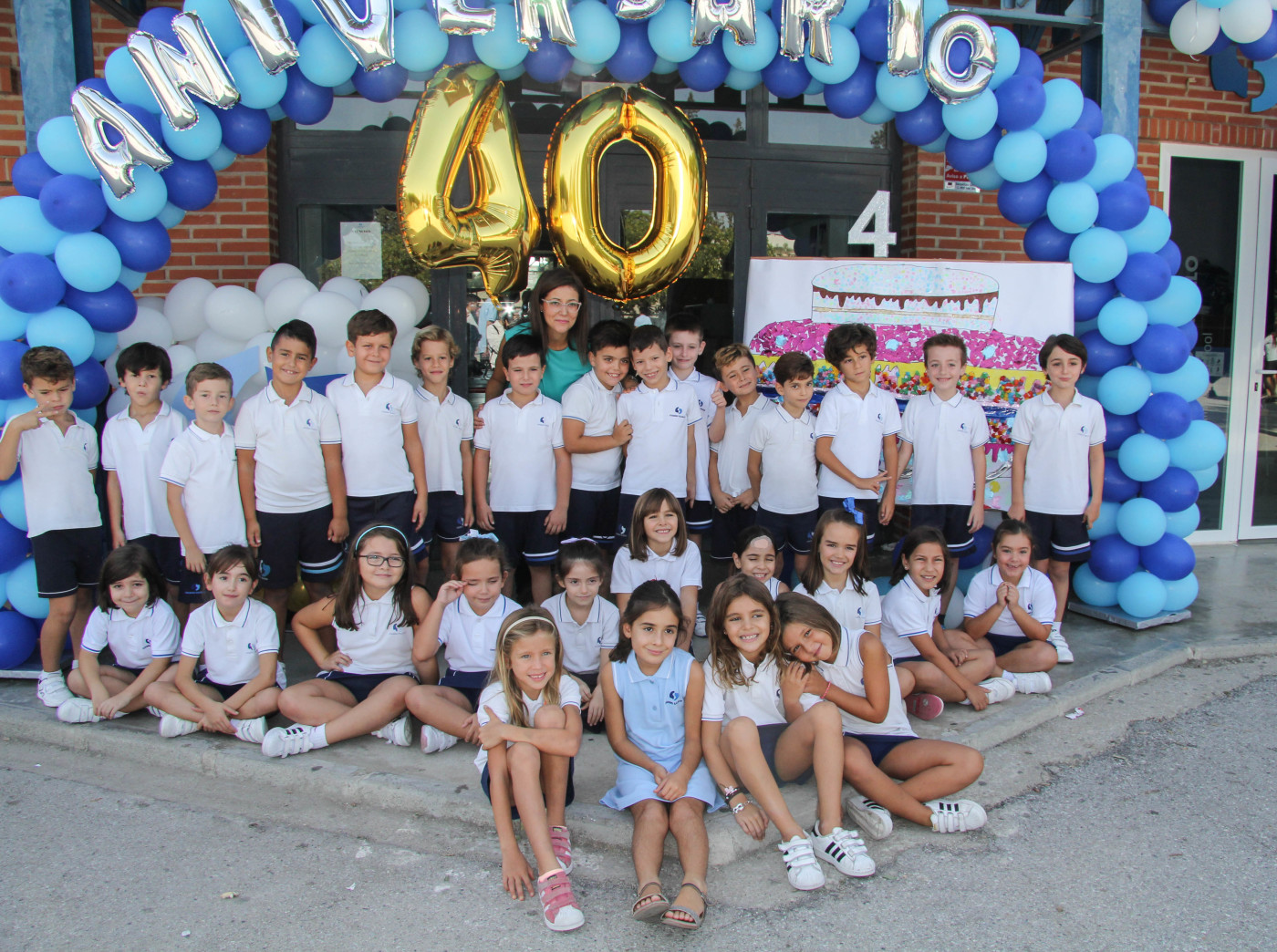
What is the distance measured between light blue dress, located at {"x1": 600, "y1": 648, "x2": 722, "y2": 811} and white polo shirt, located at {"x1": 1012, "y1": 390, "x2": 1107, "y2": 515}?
2.34 meters

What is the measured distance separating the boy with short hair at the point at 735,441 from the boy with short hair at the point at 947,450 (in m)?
0.73

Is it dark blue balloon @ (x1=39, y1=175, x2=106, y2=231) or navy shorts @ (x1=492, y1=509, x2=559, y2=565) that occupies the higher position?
dark blue balloon @ (x1=39, y1=175, x2=106, y2=231)

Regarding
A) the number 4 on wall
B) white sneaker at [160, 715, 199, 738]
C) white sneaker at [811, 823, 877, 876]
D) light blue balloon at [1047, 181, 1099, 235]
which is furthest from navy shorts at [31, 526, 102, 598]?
light blue balloon at [1047, 181, 1099, 235]

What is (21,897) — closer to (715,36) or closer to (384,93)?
(384,93)

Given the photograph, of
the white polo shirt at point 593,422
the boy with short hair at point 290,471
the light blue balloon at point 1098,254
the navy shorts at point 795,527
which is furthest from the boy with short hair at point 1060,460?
the boy with short hair at point 290,471

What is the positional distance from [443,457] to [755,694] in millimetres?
2020

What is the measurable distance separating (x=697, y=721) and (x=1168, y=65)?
5.99 meters

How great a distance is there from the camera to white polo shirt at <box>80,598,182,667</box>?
3773mm

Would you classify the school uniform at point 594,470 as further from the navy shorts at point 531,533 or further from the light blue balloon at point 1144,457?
the light blue balloon at point 1144,457

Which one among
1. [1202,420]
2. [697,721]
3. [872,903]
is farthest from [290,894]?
[1202,420]

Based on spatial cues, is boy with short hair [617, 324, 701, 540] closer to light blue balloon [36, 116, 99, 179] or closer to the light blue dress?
the light blue dress

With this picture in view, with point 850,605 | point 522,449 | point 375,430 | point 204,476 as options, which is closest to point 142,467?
point 204,476

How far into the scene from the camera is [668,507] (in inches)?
154

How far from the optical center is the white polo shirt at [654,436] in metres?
4.48
